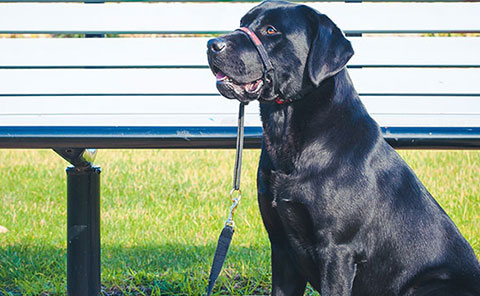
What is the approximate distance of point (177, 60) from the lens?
2697mm

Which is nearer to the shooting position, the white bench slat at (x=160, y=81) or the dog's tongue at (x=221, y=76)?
the dog's tongue at (x=221, y=76)

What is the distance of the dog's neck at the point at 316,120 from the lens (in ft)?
7.23

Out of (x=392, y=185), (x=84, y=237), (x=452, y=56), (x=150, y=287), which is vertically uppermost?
Result: (x=452, y=56)

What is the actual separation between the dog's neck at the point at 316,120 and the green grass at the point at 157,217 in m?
1.07

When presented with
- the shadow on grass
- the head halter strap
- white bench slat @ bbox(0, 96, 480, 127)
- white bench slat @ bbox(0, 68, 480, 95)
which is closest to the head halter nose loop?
the head halter strap

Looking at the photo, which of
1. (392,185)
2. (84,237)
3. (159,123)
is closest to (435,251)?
(392,185)

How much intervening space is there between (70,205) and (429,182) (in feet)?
9.38

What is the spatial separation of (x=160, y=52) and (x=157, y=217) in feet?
5.42

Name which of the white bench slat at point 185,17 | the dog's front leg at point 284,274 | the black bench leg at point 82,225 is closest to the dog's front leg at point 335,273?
the dog's front leg at point 284,274

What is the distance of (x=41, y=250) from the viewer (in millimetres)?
3646

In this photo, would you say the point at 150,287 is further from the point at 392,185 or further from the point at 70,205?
the point at 392,185

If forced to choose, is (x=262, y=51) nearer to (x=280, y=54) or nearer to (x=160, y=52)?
(x=280, y=54)

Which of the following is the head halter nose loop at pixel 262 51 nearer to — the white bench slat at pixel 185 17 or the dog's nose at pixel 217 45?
the dog's nose at pixel 217 45

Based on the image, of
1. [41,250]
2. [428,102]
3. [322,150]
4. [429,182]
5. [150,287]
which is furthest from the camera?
[429,182]
